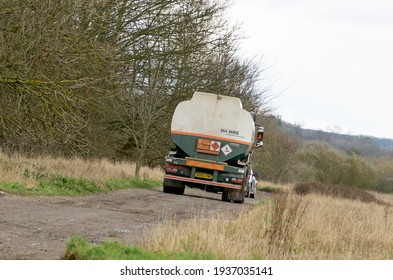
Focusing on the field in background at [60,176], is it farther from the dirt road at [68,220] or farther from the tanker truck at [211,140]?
the tanker truck at [211,140]

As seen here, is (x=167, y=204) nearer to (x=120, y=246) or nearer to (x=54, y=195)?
(x=54, y=195)

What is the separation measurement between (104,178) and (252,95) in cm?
1679

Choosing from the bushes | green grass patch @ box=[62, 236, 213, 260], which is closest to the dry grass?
green grass patch @ box=[62, 236, 213, 260]

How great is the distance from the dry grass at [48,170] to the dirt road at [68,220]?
1.56 meters

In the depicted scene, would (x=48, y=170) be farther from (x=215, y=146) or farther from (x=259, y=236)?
(x=259, y=236)

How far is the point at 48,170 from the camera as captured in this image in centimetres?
2358

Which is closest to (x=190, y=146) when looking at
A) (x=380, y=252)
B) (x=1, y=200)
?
(x=1, y=200)

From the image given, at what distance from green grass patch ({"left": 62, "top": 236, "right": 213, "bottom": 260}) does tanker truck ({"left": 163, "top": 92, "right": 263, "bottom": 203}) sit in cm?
1572

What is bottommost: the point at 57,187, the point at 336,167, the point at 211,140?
the point at 336,167

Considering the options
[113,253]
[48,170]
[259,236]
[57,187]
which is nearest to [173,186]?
[48,170]

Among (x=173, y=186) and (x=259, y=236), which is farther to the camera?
(x=173, y=186)

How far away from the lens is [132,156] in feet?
127

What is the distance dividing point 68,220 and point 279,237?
372 centimetres

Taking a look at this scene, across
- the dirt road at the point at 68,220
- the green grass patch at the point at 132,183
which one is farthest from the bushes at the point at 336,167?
the dirt road at the point at 68,220
